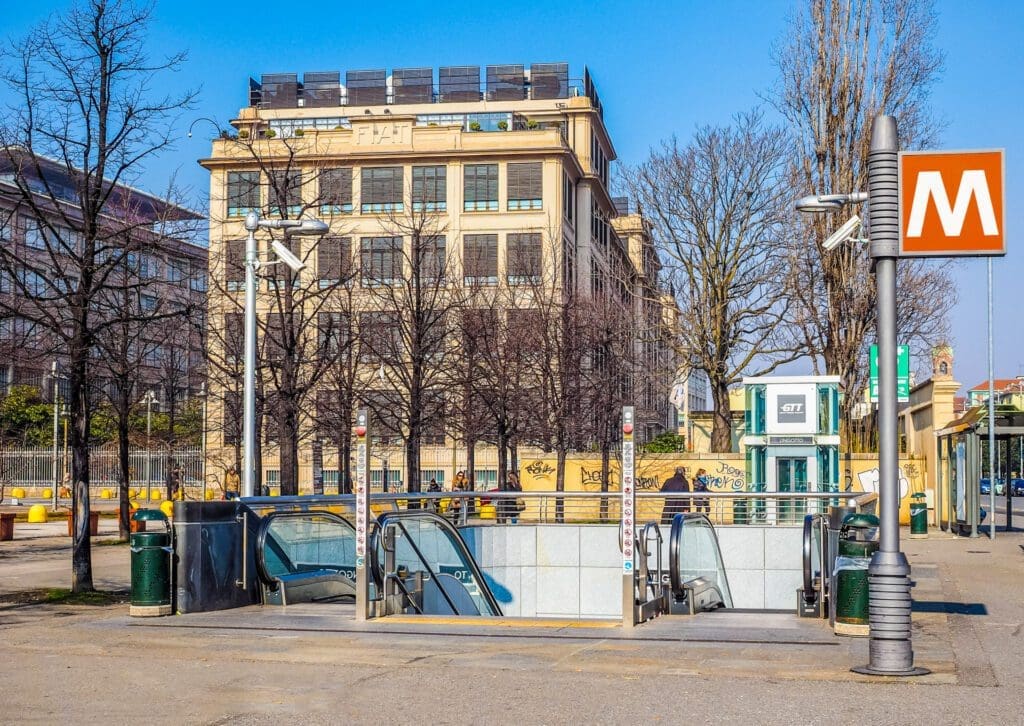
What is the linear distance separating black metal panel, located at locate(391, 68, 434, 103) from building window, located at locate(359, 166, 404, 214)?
724 inches

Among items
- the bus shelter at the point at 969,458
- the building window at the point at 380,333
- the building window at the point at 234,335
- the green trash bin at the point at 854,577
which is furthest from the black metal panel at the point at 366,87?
the green trash bin at the point at 854,577

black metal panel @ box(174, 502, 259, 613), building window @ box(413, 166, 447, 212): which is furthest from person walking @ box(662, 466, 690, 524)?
building window @ box(413, 166, 447, 212)

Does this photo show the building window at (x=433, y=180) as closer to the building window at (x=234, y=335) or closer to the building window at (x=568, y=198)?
the building window at (x=568, y=198)

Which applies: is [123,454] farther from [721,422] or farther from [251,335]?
[721,422]

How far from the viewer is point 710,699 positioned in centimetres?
961

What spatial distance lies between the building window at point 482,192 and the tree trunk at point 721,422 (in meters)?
24.7

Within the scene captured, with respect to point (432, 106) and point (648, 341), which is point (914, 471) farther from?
point (432, 106)

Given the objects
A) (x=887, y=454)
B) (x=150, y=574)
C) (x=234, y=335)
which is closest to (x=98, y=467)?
(x=234, y=335)

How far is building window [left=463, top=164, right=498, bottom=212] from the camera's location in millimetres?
69000

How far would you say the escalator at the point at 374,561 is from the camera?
15.8m

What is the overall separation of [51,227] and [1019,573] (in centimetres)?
1639

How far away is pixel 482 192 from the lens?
69.0 m

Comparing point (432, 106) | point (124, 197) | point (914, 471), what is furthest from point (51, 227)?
point (432, 106)

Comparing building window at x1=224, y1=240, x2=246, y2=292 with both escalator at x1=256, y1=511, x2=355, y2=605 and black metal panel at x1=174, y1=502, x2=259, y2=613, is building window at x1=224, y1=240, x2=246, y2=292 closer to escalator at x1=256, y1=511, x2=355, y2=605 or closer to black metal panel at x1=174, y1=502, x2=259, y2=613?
escalator at x1=256, y1=511, x2=355, y2=605
